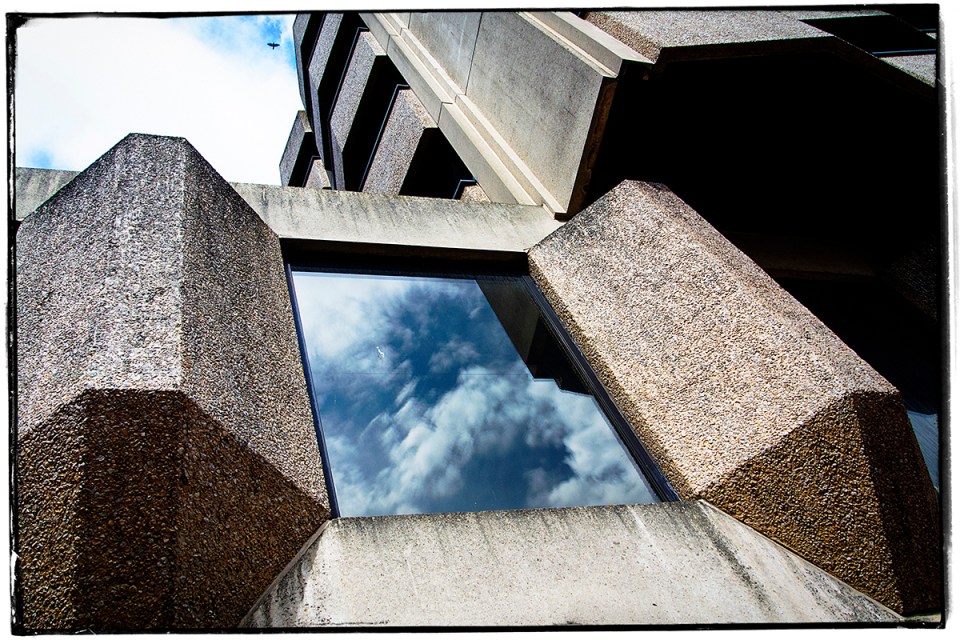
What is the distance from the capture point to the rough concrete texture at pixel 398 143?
32.5 feet

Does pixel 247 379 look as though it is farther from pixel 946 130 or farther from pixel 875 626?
pixel 946 130

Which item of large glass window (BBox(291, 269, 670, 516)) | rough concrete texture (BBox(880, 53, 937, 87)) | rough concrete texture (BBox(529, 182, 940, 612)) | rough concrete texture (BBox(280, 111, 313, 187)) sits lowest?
rough concrete texture (BBox(280, 111, 313, 187))

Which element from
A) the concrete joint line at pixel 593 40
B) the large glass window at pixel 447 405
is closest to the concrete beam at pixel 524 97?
the concrete joint line at pixel 593 40

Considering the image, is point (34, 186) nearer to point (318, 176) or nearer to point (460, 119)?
point (460, 119)

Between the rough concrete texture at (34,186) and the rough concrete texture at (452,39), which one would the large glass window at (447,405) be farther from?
the rough concrete texture at (452,39)

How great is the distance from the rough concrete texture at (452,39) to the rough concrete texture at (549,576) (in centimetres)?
704

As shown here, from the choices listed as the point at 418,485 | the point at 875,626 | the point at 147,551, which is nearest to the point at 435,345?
the point at 418,485

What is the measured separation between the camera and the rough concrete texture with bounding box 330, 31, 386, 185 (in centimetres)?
1254

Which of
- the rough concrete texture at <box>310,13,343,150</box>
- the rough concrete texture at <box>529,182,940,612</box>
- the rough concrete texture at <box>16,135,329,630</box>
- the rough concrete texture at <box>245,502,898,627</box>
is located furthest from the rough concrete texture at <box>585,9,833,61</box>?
the rough concrete texture at <box>310,13,343,150</box>

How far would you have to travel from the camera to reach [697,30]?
6.11m

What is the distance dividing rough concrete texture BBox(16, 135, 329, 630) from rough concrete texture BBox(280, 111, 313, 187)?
1459cm

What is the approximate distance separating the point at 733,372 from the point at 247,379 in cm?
259

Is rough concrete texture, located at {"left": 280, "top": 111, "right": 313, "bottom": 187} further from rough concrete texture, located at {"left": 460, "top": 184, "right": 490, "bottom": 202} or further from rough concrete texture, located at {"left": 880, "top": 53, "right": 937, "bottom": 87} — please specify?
rough concrete texture, located at {"left": 880, "top": 53, "right": 937, "bottom": 87}

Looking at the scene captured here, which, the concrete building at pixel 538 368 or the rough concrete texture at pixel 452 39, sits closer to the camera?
the concrete building at pixel 538 368
